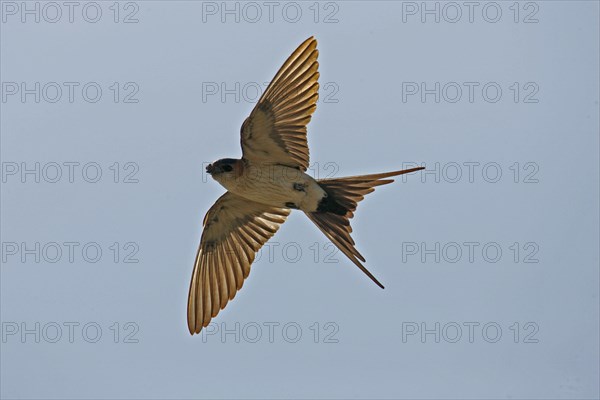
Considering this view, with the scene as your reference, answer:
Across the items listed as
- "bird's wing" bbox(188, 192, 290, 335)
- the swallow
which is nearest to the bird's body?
the swallow

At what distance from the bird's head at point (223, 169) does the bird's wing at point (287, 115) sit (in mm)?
93

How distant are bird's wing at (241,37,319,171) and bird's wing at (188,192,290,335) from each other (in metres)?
0.49

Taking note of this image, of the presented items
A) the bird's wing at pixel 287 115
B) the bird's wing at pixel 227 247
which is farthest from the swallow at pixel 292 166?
the bird's wing at pixel 227 247

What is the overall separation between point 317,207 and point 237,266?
74 centimetres

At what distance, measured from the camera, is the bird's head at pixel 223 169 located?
4.72m

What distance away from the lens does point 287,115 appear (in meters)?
4.67

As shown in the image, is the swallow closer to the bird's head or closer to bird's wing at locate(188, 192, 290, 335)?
the bird's head

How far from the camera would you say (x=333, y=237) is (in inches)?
182

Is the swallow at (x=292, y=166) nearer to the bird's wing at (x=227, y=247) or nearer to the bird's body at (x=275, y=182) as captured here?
the bird's body at (x=275, y=182)

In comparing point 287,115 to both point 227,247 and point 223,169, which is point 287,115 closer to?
point 223,169

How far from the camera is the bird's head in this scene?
472 cm

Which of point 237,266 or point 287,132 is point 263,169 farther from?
point 237,266

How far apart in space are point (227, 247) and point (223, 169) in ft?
2.44

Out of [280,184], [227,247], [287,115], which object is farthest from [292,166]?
[227,247]
